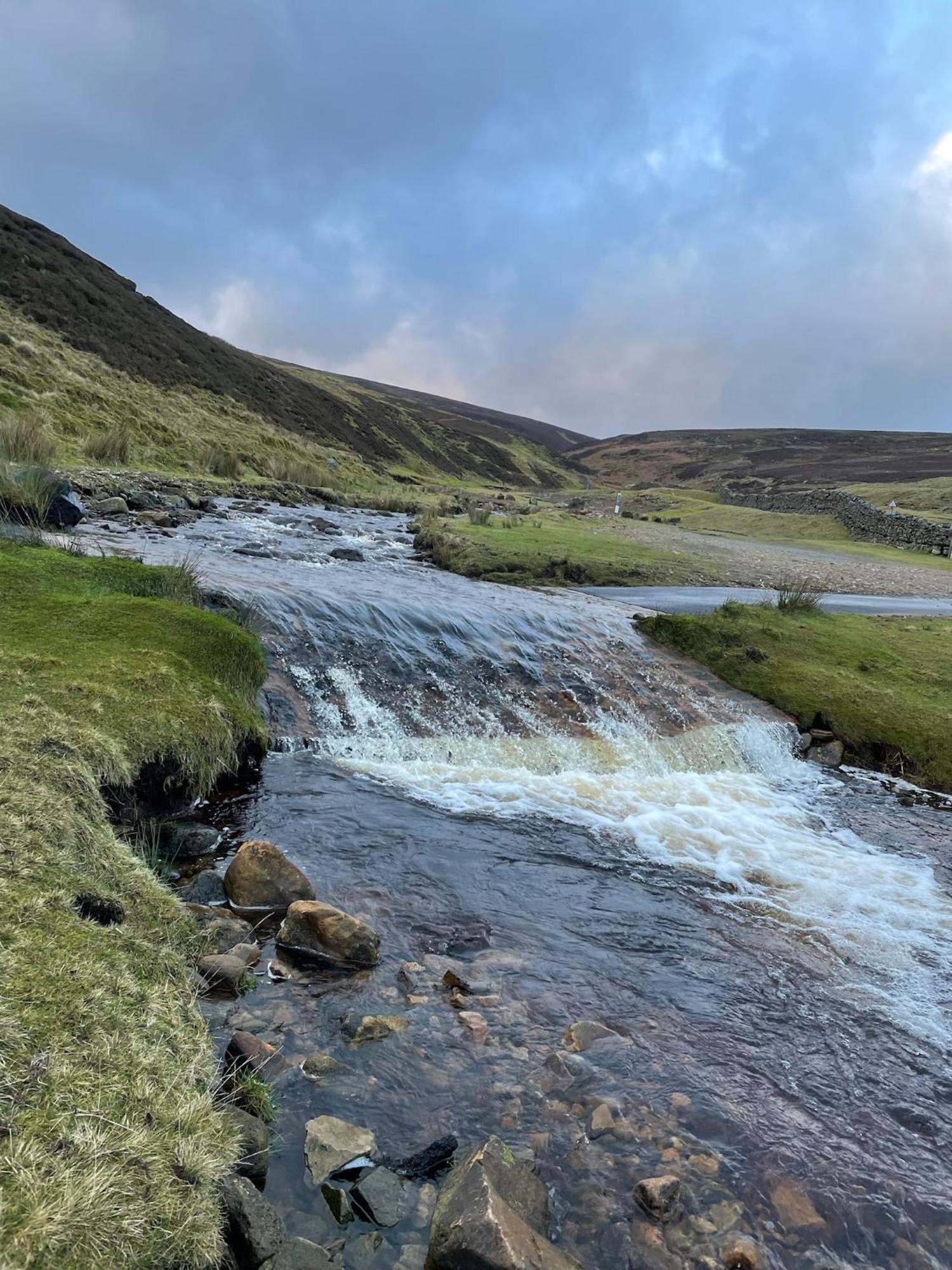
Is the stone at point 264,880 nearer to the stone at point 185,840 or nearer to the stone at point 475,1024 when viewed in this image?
the stone at point 185,840

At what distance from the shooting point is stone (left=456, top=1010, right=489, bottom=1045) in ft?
16.3


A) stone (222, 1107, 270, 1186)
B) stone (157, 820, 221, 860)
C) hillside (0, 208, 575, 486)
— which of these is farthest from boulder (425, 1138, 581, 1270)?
hillside (0, 208, 575, 486)

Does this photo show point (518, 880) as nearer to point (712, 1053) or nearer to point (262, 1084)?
point (712, 1053)

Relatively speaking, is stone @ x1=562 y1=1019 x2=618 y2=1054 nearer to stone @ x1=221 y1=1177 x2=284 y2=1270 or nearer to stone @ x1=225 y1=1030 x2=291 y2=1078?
stone @ x1=225 y1=1030 x2=291 y2=1078

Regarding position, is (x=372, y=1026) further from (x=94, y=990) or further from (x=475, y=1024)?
(x=94, y=990)

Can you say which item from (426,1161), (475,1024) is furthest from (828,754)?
(426,1161)

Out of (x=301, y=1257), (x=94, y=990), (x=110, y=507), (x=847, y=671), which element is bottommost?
(x=301, y=1257)

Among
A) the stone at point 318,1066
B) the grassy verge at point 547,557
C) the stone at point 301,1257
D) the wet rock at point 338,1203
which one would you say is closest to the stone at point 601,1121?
the wet rock at point 338,1203

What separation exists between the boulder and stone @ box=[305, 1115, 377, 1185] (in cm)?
53

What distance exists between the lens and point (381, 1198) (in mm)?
3617

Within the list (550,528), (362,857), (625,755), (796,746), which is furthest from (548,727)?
(550,528)

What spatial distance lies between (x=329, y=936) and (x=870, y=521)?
55549mm

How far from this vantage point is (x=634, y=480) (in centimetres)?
14600

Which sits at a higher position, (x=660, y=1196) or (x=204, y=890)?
(x=204, y=890)
